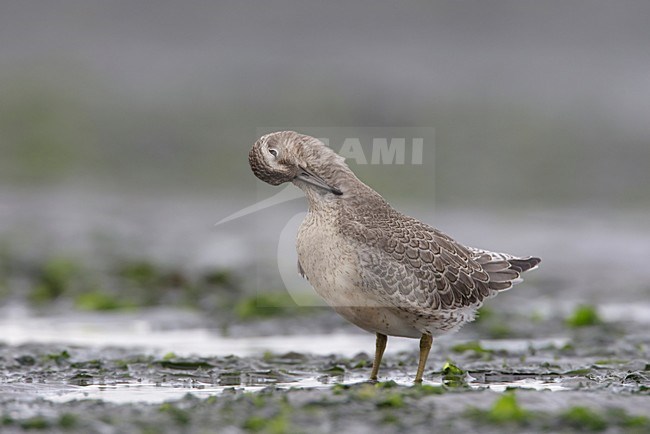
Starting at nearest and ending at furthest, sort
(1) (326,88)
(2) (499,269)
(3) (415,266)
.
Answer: (3) (415,266) → (2) (499,269) → (1) (326,88)

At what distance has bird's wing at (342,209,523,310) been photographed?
725cm

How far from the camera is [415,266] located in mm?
7523

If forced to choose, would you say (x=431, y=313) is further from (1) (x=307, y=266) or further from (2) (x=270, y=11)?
(2) (x=270, y=11)

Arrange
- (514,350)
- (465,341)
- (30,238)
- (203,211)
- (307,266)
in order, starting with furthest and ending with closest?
(203,211) < (30,238) < (465,341) < (514,350) < (307,266)

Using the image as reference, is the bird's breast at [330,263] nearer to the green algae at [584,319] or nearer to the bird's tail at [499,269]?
the bird's tail at [499,269]

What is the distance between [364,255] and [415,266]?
47cm

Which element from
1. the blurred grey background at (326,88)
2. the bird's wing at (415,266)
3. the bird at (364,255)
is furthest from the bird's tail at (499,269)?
the blurred grey background at (326,88)

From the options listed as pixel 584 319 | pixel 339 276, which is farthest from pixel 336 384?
pixel 584 319

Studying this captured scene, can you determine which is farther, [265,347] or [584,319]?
[584,319]

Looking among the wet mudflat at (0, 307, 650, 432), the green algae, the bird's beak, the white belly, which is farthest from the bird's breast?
the green algae

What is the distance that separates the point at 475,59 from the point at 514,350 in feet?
62.1

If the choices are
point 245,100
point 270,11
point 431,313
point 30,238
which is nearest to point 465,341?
point 431,313

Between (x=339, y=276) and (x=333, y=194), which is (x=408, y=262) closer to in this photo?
(x=339, y=276)

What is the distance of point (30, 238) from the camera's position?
16.3 metres
